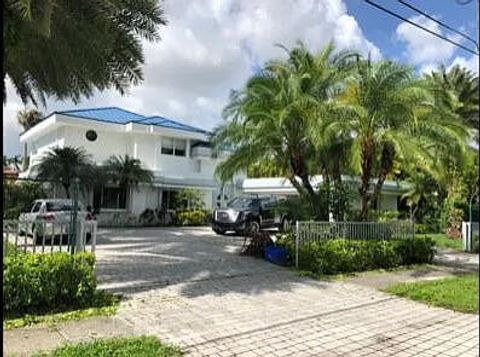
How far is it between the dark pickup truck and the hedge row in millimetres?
8691

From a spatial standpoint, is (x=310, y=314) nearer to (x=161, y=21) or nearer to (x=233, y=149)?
(x=161, y=21)

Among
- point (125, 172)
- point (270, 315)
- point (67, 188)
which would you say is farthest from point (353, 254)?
point (67, 188)

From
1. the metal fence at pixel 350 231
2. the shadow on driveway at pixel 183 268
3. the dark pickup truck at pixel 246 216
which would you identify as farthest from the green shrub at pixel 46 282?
the dark pickup truck at pixel 246 216

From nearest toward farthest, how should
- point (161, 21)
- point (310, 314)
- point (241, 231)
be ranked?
point (310, 314) < point (161, 21) < point (241, 231)

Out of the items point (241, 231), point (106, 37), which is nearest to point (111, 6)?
point (106, 37)

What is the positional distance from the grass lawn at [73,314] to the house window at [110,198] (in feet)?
64.2

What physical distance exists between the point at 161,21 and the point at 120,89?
2278 mm

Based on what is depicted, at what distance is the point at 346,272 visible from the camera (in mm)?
12750

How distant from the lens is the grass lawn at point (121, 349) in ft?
19.2

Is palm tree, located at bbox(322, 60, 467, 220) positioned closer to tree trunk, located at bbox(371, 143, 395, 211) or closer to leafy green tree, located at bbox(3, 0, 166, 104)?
tree trunk, located at bbox(371, 143, 395, 211)

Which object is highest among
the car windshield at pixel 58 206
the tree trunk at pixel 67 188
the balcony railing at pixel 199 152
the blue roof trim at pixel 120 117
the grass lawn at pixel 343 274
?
the blue roof trim at pixel 120 117

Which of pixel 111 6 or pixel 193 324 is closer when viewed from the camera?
pixel 193 324

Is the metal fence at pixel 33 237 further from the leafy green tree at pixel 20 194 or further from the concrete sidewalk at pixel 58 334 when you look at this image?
the leafy green tree at pixel 20 194

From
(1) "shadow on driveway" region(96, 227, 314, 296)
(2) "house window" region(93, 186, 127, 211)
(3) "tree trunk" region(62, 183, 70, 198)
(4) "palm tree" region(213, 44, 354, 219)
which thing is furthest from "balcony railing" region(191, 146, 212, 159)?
(4) "palm tree" region(213, 44, 354, 219)
